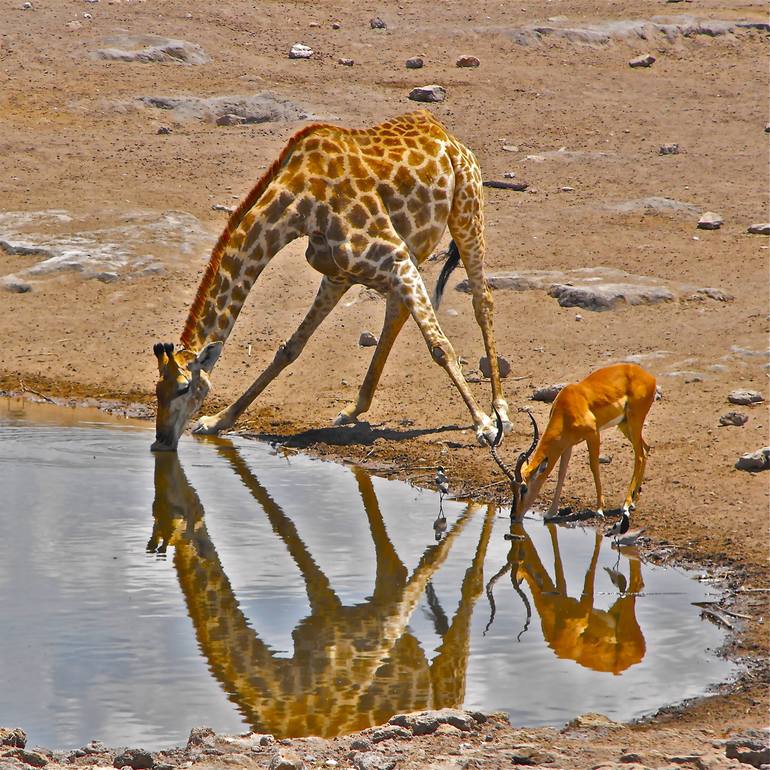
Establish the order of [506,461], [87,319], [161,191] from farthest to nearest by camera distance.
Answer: [161,191] → [87,319] → [506,461]

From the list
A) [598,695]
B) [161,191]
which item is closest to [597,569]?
[598,695]

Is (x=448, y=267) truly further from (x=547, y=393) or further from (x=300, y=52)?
(x=300, y=52)

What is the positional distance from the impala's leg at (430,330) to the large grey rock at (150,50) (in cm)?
1422

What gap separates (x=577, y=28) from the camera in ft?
92.4

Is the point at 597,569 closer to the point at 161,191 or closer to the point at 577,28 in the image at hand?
the point at 161,191

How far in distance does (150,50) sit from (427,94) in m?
5.24

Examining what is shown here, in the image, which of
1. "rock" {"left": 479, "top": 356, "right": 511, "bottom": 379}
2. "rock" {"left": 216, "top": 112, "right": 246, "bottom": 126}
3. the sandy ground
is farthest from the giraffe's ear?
"rock" {"left": 216, "top": 112, "right": 246, "bottom": 126}

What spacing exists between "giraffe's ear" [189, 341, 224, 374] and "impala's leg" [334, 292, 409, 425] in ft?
5.36

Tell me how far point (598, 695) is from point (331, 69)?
20.3 metres

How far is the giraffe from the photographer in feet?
38.9

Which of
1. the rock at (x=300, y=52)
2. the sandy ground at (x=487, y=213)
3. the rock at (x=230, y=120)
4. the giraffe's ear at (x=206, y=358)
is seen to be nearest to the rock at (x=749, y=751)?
Result: the sandy ground at (x=487, y=213)

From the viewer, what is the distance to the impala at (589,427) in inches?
388

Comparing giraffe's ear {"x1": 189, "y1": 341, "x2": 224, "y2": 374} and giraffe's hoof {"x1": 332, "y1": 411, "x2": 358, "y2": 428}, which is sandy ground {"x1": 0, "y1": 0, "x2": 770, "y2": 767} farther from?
giraffe's ear {"x1": 189, "y1": 341, "x2": 224, "y2": 374}

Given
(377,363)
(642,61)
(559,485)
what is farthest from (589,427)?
(642,61)
